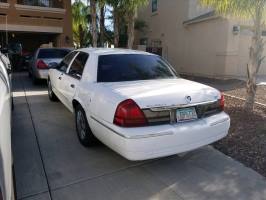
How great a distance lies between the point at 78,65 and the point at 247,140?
3.30 m

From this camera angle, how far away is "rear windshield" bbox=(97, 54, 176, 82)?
14.8 feet

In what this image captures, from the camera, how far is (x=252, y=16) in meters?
6.45

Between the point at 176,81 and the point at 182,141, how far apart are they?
1260mm

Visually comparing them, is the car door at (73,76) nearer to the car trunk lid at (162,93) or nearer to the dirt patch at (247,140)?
the car trunk lid at (162,93)

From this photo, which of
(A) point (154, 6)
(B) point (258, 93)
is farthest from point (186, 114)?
(A) point (154, 6)

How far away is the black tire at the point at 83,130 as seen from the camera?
4488mm

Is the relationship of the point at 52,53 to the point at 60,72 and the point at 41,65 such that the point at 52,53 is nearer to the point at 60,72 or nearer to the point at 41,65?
the point at 41,65

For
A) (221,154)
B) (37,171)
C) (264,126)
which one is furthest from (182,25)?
(37,171)

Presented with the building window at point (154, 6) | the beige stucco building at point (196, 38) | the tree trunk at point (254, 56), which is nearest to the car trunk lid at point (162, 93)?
the tree trunk at point (254, 56)

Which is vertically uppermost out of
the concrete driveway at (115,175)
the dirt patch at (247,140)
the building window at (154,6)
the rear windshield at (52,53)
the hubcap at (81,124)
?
the building window at (154,6)

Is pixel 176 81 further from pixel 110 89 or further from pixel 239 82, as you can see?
pixel 239 82

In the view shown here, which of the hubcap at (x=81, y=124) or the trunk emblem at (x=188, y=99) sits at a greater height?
the trunk emblem at (x=188, y=99)

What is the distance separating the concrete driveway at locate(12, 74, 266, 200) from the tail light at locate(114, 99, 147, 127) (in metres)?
0.78

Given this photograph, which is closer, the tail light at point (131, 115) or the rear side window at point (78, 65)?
the tail light at point (131, 115)
